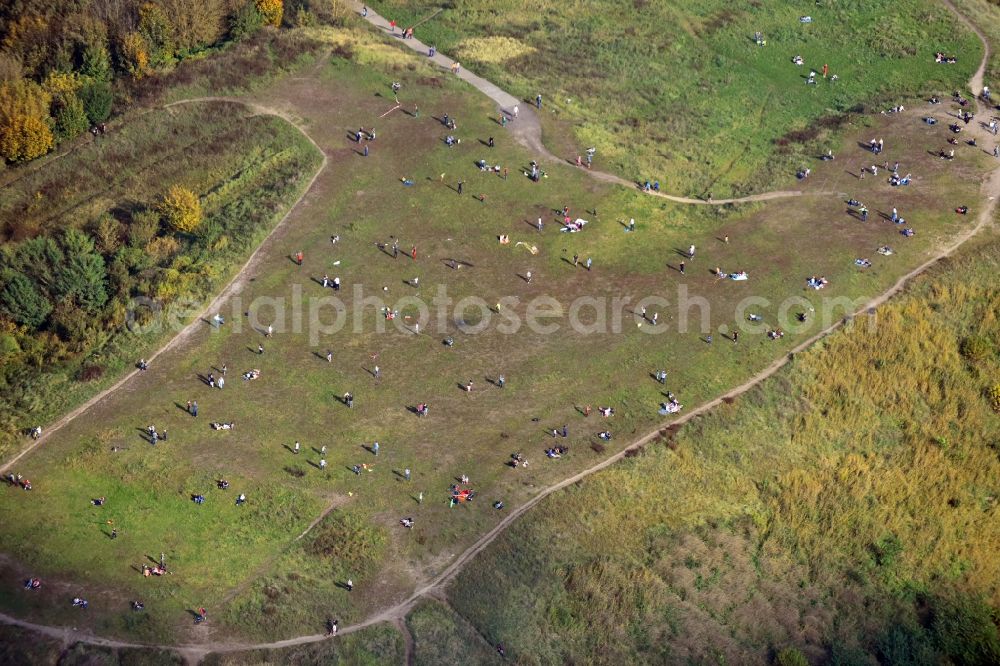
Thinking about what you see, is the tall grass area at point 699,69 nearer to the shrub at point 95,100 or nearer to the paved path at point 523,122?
the paved path at point 523,122

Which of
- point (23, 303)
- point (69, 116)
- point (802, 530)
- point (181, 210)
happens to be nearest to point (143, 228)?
point (181, 210)

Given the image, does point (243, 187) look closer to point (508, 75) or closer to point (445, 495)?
point (508, 75)

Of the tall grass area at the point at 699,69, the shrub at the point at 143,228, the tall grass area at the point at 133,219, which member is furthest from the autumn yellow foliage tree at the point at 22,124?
the tall grass area at the point at 699,69

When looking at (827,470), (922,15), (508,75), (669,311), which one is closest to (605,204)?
(669,311)

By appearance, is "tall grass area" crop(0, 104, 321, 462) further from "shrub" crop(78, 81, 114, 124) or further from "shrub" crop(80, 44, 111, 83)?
"shrub" crop(80, 44, 111, 83)

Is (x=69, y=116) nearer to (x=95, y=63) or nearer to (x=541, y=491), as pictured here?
(x=95, y=63)

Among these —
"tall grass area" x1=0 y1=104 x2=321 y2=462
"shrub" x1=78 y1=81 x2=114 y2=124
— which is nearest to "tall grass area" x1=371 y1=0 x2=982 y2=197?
"tall grass area" x1=0 y1=104 x2=321 y2=462
